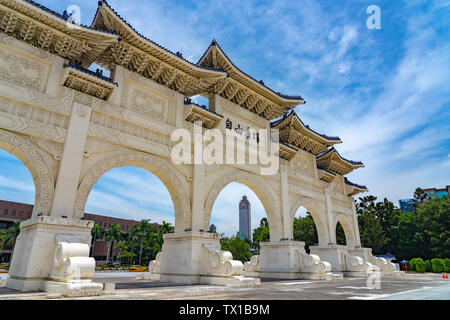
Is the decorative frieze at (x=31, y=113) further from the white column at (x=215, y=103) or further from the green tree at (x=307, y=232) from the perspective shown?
the green tree at (x=307, y=232)

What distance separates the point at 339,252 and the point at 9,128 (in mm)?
16826

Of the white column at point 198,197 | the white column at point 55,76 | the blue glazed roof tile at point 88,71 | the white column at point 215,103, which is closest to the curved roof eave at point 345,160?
the white column at point 215,103

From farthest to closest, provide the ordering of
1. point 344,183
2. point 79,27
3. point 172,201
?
1. point 344,183
2. point 172,201
3. point 79,27

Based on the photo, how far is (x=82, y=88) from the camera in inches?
356

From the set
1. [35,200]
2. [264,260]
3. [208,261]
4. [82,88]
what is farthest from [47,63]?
[264,260]

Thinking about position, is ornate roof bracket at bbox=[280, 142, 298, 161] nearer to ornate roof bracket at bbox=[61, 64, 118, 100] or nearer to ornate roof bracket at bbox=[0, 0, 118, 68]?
ornate roof bracket at bbox=[61, 64, 118, 100]

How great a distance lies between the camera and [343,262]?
17.2 meters

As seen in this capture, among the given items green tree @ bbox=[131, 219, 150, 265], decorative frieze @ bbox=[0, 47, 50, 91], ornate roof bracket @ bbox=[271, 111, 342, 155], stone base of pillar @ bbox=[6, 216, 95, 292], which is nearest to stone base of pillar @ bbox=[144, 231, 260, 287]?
stone base of pillar @ bbox=[6, 216, 95, 292]

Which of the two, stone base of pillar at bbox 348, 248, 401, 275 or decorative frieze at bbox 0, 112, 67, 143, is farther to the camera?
stone base of pillar at bbox 348, 248, 401, 275

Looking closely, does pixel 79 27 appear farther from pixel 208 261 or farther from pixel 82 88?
pixel 208 261

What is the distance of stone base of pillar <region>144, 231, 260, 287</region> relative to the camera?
9.21 meters

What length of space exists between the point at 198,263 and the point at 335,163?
13393 millimetres

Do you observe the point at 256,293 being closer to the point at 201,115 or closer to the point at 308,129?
the point at 201,115

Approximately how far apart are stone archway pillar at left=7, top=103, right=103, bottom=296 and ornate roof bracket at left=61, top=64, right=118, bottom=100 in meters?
0.98
